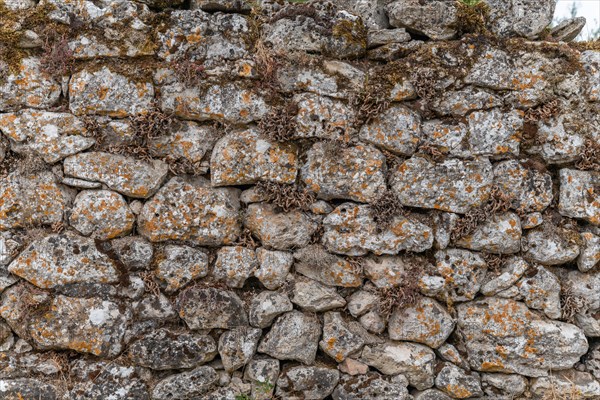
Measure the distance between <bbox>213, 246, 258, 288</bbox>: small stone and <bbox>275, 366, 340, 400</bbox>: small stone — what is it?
876 millimetres

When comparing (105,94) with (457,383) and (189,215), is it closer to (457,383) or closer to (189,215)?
(189,215)

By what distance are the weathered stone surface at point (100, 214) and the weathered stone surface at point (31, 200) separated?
0.47 feet

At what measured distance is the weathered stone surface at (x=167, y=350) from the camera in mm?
4102

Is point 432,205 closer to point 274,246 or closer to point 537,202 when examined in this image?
point 537,202

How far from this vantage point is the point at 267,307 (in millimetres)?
4199

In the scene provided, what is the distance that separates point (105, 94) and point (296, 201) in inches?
68.5

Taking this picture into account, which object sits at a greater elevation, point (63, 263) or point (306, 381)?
point (63, 263)

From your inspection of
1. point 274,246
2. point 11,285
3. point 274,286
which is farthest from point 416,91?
point 11,285

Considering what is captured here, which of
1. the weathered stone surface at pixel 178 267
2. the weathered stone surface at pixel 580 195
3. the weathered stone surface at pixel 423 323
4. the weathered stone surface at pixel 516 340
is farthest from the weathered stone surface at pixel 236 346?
the weathered stone surface at pixel 580 195

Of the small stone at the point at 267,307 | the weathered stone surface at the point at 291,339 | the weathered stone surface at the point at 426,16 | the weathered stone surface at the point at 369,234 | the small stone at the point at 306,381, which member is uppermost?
the weathered stone surface at the point at 426,16

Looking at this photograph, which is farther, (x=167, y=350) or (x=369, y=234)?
(x=369, y=234)

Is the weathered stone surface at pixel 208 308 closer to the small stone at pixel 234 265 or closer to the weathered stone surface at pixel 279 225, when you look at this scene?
the small stone at pixel 234 265

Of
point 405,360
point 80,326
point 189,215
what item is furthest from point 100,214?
point 405,360

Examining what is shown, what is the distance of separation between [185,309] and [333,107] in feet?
6.64
